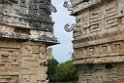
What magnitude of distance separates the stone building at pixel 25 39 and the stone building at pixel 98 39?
10.3 feet

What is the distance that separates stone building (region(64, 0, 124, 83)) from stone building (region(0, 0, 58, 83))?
3144 millimetres

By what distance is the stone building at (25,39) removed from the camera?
4.85 metres

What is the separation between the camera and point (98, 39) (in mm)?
8836

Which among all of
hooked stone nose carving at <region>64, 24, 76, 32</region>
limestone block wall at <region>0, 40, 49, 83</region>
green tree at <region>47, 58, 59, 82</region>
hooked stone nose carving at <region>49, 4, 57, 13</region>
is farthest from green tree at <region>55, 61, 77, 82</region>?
limestone block wall at <region>0, 40, 49, 83</region>

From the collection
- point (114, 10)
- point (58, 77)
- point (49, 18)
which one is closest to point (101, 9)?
point (114, 10)

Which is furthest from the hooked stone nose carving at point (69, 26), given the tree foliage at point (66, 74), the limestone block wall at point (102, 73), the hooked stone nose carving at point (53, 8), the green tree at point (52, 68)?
the green tree at point (52, 68)

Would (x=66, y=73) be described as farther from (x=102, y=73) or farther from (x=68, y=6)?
(x=102, y=73)

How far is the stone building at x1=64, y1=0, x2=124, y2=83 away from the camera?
802cm

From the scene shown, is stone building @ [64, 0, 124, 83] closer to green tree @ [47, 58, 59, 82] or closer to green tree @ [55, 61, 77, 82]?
green tree @ [55, 61, 77, 82]

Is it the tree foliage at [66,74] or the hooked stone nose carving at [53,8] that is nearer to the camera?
the hooked stone nose carving at [53,8]

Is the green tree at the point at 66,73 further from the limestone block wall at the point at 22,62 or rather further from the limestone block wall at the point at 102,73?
the limestone block wall at the point at 22,62

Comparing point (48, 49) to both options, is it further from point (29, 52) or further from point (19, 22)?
point (19, 22)

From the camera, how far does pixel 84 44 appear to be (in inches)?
374

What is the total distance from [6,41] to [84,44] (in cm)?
Answer: 494
